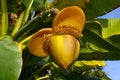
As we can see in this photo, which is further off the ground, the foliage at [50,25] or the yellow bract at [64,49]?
the yellow bract at [64,49]

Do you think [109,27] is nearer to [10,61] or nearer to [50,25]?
[50,25]

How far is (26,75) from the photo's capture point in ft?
8.19

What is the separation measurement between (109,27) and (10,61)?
2.44 feet

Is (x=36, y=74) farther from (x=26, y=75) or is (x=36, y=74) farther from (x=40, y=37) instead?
(x=40, y=37)

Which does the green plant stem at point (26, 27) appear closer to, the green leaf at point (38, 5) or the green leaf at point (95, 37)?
the green leaf at point (95, 37)

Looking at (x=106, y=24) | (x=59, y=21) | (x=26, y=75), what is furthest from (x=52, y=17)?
(x=26, y=75)

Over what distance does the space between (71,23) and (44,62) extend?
90cm

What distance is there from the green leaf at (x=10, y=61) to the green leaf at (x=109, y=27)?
61cm

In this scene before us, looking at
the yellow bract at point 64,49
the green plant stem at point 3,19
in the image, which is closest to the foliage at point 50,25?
the green plant stem at point 3,19

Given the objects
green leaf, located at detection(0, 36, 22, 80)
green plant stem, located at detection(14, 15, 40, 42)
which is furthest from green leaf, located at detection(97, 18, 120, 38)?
green leaf, located at detection(0, 36, 22, 80)

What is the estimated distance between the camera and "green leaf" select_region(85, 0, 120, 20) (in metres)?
2.22

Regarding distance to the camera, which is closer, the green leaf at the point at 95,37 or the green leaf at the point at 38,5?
the green leaf at the point at 95,37

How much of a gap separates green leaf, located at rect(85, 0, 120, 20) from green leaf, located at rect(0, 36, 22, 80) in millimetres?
693

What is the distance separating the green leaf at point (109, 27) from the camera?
84.5 inches
